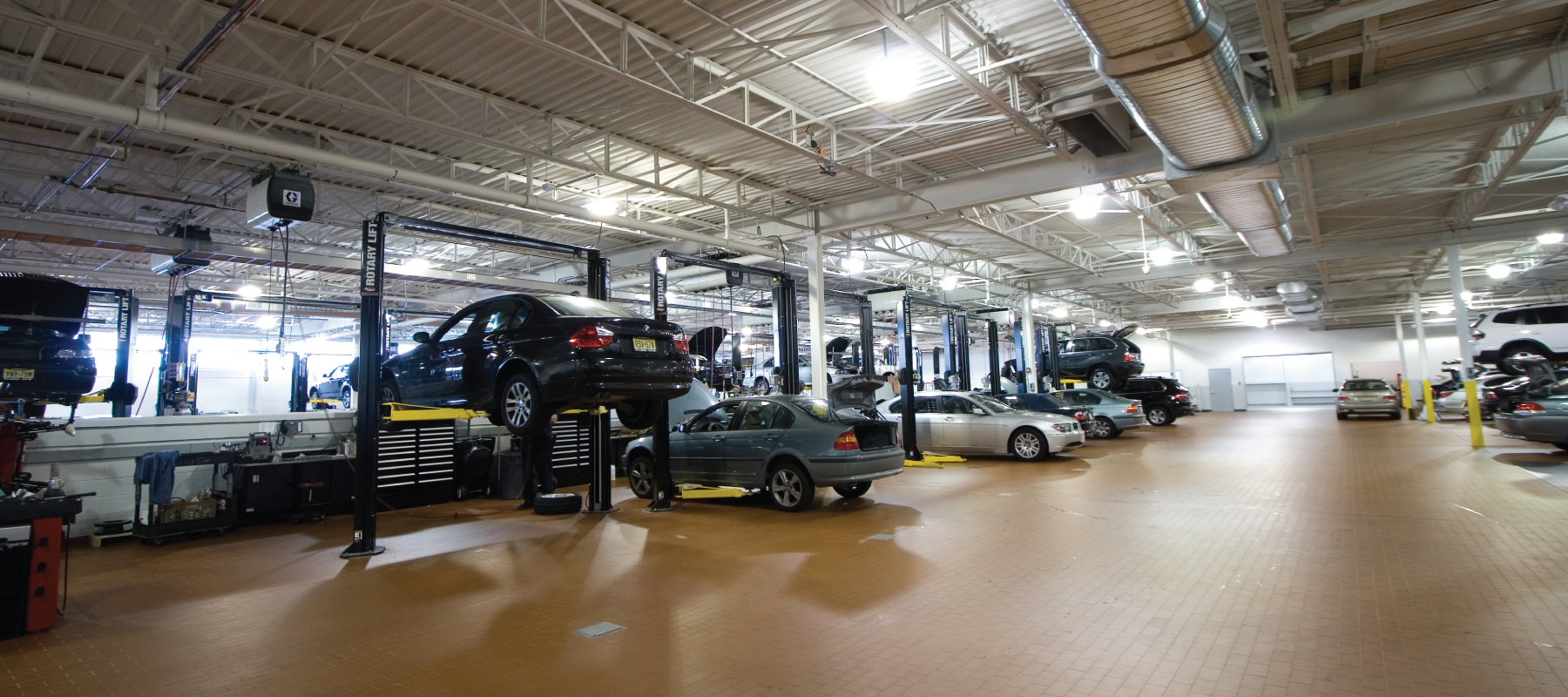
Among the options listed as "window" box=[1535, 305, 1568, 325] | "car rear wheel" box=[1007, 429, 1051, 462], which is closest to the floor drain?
"car rear wheel" box=[1007, 429, 1051, 462]

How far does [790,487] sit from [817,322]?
497 centimetres

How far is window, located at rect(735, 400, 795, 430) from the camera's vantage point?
8.04m

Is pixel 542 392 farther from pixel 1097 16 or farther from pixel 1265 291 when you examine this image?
pixel 1265 291

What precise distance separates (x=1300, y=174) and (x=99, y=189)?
17.7m

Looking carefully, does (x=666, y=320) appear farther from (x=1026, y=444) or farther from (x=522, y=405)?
(x=1026, y=444)

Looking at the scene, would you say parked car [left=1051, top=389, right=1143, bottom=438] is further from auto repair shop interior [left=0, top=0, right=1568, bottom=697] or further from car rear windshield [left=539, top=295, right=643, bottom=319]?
car rear windshield [left=539, top=295, right=643, bottom=319]

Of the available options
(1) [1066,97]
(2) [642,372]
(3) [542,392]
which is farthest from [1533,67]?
(3) [542,392]

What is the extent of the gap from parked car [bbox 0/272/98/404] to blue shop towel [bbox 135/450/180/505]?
4.23ft

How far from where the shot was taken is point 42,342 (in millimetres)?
7336

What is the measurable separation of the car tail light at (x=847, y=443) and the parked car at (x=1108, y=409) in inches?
406

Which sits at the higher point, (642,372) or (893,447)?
(642,372)

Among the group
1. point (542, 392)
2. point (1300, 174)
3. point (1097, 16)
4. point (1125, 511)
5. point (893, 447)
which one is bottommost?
point (1125, 511)

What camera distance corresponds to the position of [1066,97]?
8172mm

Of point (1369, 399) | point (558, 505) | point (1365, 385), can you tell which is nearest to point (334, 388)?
point (558, 505)
